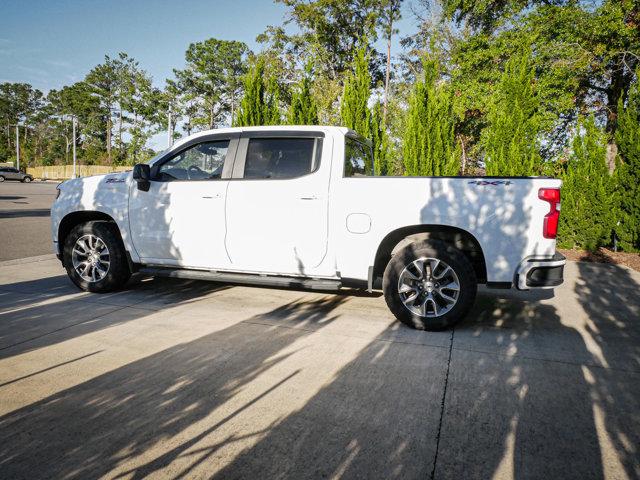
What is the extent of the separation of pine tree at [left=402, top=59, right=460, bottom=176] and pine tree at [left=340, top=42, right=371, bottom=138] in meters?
1.13

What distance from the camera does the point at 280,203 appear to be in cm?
436

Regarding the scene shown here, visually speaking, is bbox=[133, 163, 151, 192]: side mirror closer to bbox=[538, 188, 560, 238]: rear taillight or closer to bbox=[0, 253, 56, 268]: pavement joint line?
bbox=[0, 253, 56, 268]: pavement joint line

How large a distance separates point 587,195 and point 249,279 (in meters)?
8.23

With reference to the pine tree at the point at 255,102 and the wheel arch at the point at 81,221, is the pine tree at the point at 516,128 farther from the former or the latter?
the wheel arch at the point at 81,221

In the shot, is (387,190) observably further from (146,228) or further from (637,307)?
(637,307)

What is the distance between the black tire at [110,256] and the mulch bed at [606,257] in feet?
27.5

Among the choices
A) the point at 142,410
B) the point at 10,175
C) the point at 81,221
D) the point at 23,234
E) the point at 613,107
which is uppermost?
the point at 613,107

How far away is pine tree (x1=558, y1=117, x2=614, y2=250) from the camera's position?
29.0 feet

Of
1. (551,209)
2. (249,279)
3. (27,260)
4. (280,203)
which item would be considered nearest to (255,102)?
(27,260)

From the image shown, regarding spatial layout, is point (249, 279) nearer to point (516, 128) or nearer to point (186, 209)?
point (186, 209)

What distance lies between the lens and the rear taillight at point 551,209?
3609 millimetres

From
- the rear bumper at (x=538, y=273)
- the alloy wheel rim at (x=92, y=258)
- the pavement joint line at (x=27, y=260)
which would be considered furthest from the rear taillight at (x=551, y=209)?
the pavement joint line at (x=27, y=260)

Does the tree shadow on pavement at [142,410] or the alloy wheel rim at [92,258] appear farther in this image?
the alloy wheel rim at [92,258]

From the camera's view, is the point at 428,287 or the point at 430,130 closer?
the point at 428,287
